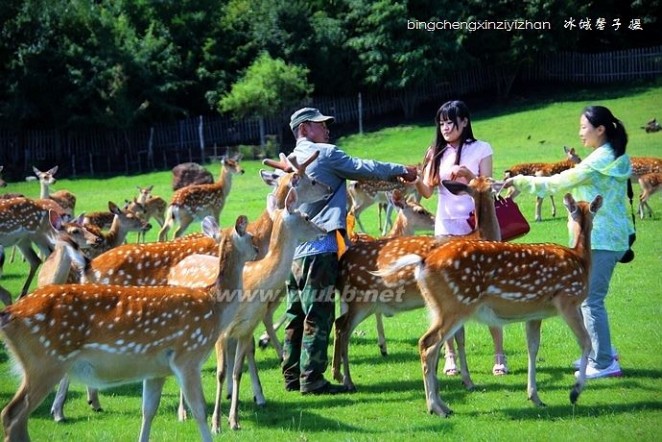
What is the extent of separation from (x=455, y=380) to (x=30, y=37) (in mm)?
27029

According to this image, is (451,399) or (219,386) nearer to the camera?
(219,386)

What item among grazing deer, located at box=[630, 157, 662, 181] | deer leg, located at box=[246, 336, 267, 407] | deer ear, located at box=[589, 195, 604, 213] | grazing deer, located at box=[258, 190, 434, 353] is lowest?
deer leg, located at box=[246, 336, 267, 407]

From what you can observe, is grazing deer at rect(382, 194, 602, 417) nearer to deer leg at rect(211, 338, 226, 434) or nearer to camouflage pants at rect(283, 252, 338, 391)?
camouflage pants at rect(283, 252, 338, 391)

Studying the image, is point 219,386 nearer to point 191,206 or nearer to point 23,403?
point 23,403

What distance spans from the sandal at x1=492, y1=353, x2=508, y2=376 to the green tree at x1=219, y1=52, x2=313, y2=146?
23040 mm

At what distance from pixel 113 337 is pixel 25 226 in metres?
7.92

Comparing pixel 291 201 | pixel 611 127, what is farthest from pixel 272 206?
pixel 611 127

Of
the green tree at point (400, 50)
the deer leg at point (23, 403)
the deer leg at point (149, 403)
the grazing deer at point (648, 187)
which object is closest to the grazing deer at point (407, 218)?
the grazing deer at point (648, 187)

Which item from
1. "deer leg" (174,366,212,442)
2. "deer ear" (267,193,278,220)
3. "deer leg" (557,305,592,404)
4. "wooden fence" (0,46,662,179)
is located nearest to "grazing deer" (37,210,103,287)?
"deer ear" (267,193,278,220)

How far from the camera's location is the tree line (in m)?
30.3

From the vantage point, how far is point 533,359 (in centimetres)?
687

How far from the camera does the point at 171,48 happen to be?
32.3 meters

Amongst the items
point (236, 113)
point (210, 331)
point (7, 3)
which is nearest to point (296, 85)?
point (236, 113)

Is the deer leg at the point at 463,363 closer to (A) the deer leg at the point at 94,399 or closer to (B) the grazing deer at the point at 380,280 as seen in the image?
(B) the grazing deer at the point at 380,280
